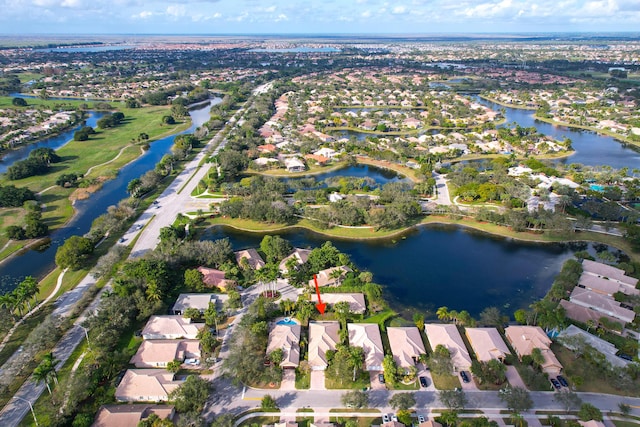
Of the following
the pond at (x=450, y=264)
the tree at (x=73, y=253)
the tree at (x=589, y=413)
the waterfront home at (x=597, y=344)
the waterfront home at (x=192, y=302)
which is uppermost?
the tree at (x=73, y=253)

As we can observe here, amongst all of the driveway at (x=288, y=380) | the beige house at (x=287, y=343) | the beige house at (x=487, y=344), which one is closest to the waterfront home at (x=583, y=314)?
the beige house at (x=487, y=344)

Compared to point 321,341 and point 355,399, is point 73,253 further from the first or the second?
point 355,399

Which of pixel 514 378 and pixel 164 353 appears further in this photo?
pixel 164 353

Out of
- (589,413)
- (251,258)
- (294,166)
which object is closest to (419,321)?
(589,413)

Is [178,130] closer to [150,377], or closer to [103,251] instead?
[103,251]

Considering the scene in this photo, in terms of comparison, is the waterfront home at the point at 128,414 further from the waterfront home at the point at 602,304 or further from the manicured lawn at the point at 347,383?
the waterfront home at the point at 602,304

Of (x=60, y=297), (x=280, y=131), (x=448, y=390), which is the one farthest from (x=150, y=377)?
(x=280, y=131)

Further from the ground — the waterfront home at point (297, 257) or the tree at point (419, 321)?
the waterfront home at point (297, 257)
